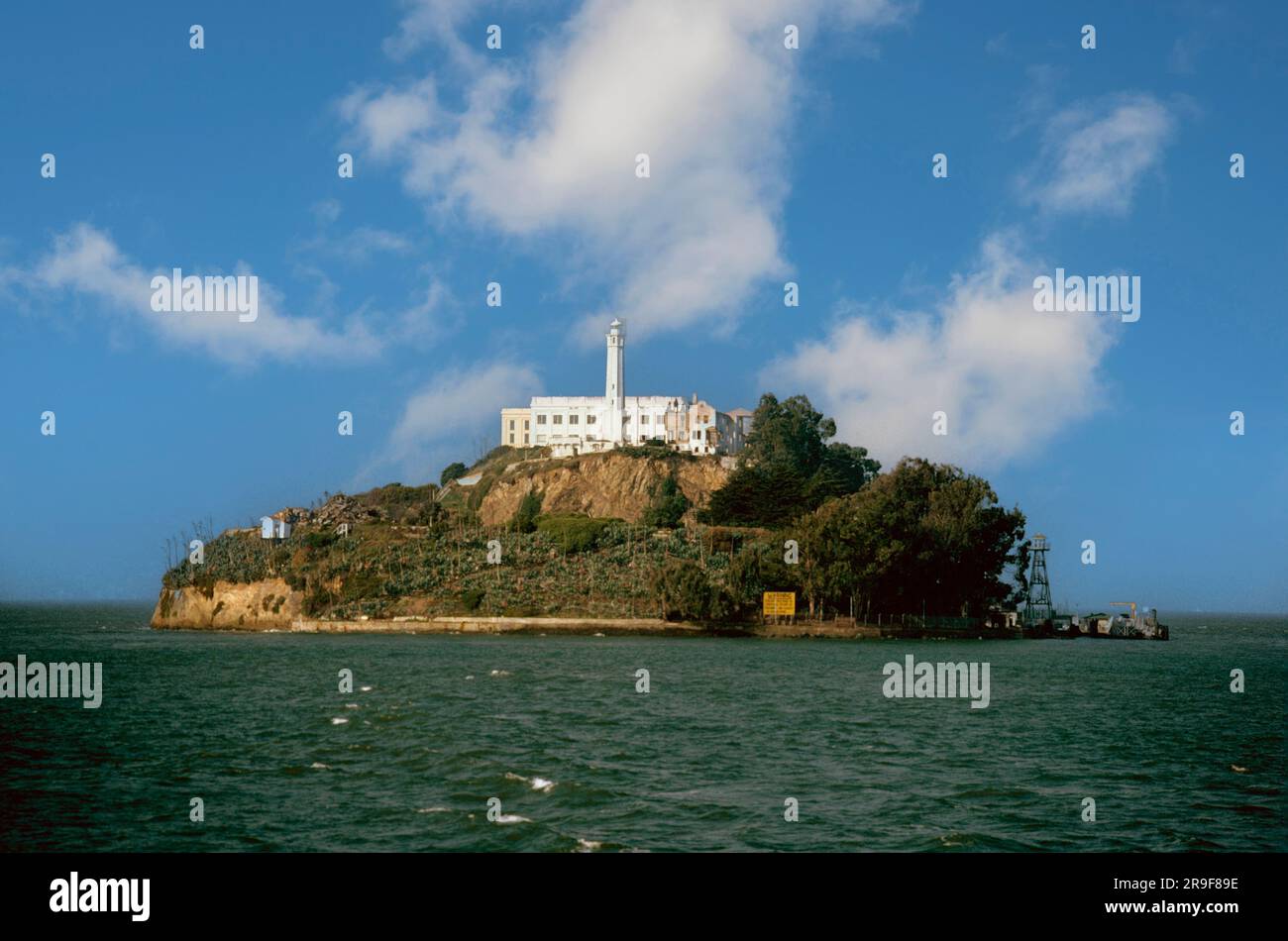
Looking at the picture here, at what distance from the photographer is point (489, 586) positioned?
376 feet

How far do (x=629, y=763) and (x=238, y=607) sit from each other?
338 ft

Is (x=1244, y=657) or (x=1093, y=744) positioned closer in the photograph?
(x=1093, y=744)

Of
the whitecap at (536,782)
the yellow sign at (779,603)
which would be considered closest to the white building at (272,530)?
the yellow sign at (779,603)

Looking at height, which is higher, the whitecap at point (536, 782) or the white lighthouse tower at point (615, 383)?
the white lighthouse tower at point (615, 383)

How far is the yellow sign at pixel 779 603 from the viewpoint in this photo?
10188cm

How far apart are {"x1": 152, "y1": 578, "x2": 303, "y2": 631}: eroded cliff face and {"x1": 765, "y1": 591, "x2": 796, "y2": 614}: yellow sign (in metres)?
50.0

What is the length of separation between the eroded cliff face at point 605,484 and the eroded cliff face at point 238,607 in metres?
37.8

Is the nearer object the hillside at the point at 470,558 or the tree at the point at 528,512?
the hillside at the point at 470,558

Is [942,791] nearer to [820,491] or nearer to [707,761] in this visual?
[707,761]

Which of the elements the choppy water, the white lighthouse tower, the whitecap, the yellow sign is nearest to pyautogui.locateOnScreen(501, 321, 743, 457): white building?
the white lighthouse tower

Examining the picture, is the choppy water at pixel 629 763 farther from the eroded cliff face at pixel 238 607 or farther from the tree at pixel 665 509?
the tree at pixel 665 509

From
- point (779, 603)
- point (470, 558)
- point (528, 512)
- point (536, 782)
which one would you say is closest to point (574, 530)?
point (470, 558)

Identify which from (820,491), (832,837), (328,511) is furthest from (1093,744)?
(328,511)
